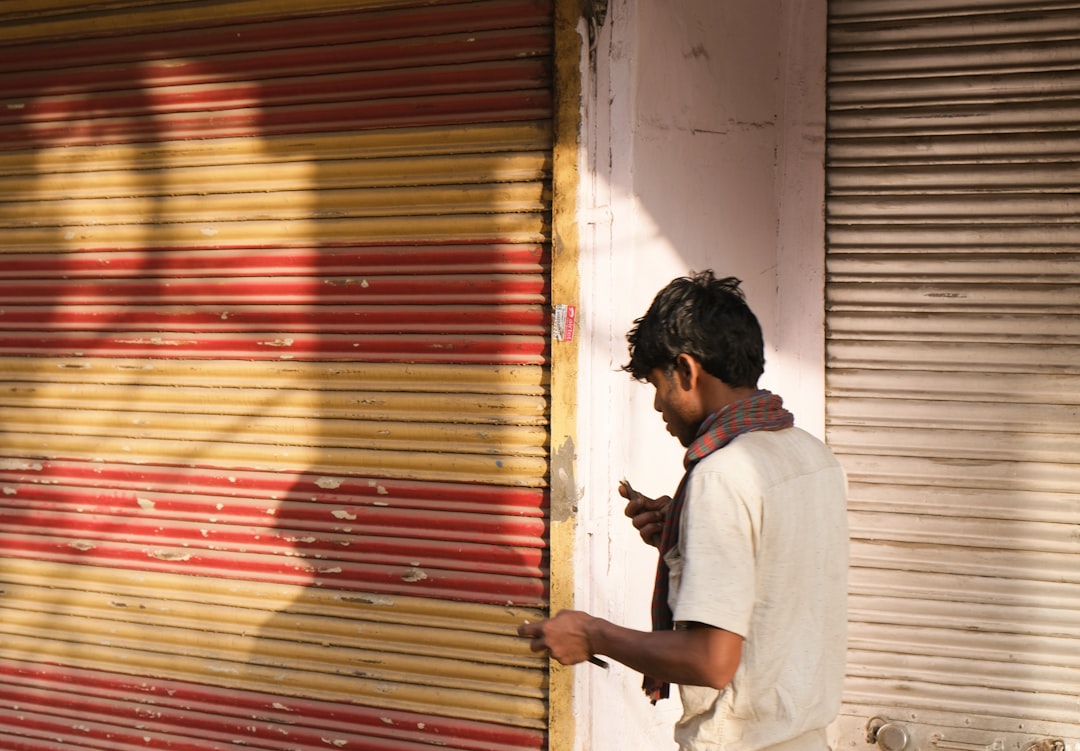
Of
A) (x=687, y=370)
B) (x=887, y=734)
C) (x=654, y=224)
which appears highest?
(x=654, y=224)

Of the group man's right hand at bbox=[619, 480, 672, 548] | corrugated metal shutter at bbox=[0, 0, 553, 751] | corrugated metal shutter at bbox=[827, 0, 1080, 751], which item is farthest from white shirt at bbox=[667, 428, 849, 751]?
corrugated metal shutter at bbox=[827, 0, 1080, 751]

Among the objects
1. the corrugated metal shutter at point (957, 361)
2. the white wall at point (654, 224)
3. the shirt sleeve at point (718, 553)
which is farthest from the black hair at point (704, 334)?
the corrugated metal shutter at point (957, 361)

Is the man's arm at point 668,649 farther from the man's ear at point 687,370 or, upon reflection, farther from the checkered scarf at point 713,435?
the man's ear at point 687,370

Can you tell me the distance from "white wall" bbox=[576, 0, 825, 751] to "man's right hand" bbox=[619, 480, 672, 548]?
3.86 feet

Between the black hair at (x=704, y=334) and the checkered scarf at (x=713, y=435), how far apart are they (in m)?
0.06

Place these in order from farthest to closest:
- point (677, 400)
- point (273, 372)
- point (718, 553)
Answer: point (273, 372) → point (677, 400) → point (718, 553)

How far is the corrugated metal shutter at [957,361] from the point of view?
3.99 meters

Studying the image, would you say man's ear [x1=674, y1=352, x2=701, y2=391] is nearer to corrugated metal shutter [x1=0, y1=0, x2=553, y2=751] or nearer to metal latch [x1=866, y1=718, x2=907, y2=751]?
corrugated metal shutter [x1=0, y1=0, x2=553, y2=751]

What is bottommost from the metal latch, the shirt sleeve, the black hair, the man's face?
the metal latch

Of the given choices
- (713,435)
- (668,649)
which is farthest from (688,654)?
(713,435)

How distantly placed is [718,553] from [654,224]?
6.44ft

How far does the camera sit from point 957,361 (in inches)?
161

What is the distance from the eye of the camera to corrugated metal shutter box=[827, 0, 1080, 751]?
3.99m

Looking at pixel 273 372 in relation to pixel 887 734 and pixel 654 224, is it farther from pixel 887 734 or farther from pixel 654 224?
pixel 887 734
